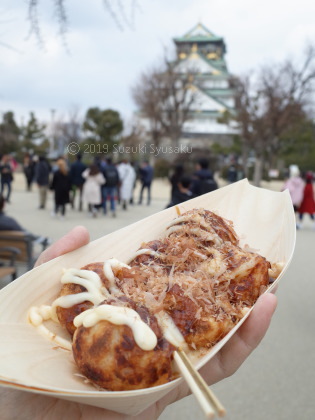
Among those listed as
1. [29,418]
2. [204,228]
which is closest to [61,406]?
[29,418]

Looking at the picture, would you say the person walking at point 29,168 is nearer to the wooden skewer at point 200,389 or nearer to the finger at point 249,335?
the finger at point 249,335

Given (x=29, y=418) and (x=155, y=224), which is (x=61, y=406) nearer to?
(x=29, y=418)

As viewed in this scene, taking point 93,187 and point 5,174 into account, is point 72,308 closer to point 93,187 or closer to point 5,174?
point 93,187

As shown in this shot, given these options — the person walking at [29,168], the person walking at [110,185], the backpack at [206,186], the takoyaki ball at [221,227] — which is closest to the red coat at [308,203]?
the backpack at [206,186]

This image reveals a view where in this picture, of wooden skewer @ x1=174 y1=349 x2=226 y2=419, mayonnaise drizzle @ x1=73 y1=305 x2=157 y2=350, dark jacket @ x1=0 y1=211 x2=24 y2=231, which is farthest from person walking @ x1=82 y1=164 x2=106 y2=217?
wooden skewer @ x1=174 y1=349 x2=226 y2=419

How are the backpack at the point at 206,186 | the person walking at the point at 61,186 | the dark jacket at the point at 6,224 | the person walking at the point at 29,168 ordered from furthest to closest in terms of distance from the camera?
1. the person walking at the point at 29,168
2. the person walking at the point at 61,186
3. the backpack at the point at 206,186
4. the dark jacket at the point at 6,224

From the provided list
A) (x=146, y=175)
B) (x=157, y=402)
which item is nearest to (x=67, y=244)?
(x=157, y=402)

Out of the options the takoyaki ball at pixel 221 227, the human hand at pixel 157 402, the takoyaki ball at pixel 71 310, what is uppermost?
the takoyaki ball at pixel 221 227
